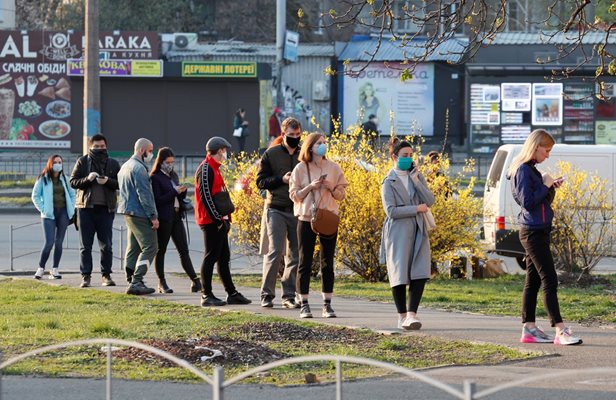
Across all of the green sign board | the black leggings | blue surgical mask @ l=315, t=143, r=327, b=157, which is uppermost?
the green sign board

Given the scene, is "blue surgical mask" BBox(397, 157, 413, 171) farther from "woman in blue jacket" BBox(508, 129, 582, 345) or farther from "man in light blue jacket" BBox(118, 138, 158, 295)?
"man in light blue jacket" BBox(118, 138, 158, 295)

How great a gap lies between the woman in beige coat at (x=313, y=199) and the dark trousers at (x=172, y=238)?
283cm

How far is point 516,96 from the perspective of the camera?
128 feet

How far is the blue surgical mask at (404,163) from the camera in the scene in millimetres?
10477

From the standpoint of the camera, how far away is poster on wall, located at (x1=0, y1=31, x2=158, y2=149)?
42.9 meters

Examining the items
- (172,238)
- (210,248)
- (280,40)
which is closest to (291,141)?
(210,248)

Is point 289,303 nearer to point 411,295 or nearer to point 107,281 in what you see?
point 411,295

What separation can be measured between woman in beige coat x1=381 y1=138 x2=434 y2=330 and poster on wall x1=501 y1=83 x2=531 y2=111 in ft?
95.1

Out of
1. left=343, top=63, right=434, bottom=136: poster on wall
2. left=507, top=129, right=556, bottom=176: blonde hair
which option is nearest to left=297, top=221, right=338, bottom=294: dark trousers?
left=507, top=129, right=556, bottom=176: blonde hair

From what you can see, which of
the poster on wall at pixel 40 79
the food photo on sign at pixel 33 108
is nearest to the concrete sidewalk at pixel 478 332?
the poster on wall at pixel 40 79

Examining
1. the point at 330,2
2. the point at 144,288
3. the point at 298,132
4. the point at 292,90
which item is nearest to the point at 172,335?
the point at 298,132

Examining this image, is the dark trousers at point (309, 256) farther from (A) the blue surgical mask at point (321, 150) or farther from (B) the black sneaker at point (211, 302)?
(B) the black sneaker at point (211, 302)

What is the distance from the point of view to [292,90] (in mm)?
47531

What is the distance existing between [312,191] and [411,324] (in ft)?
5.25
